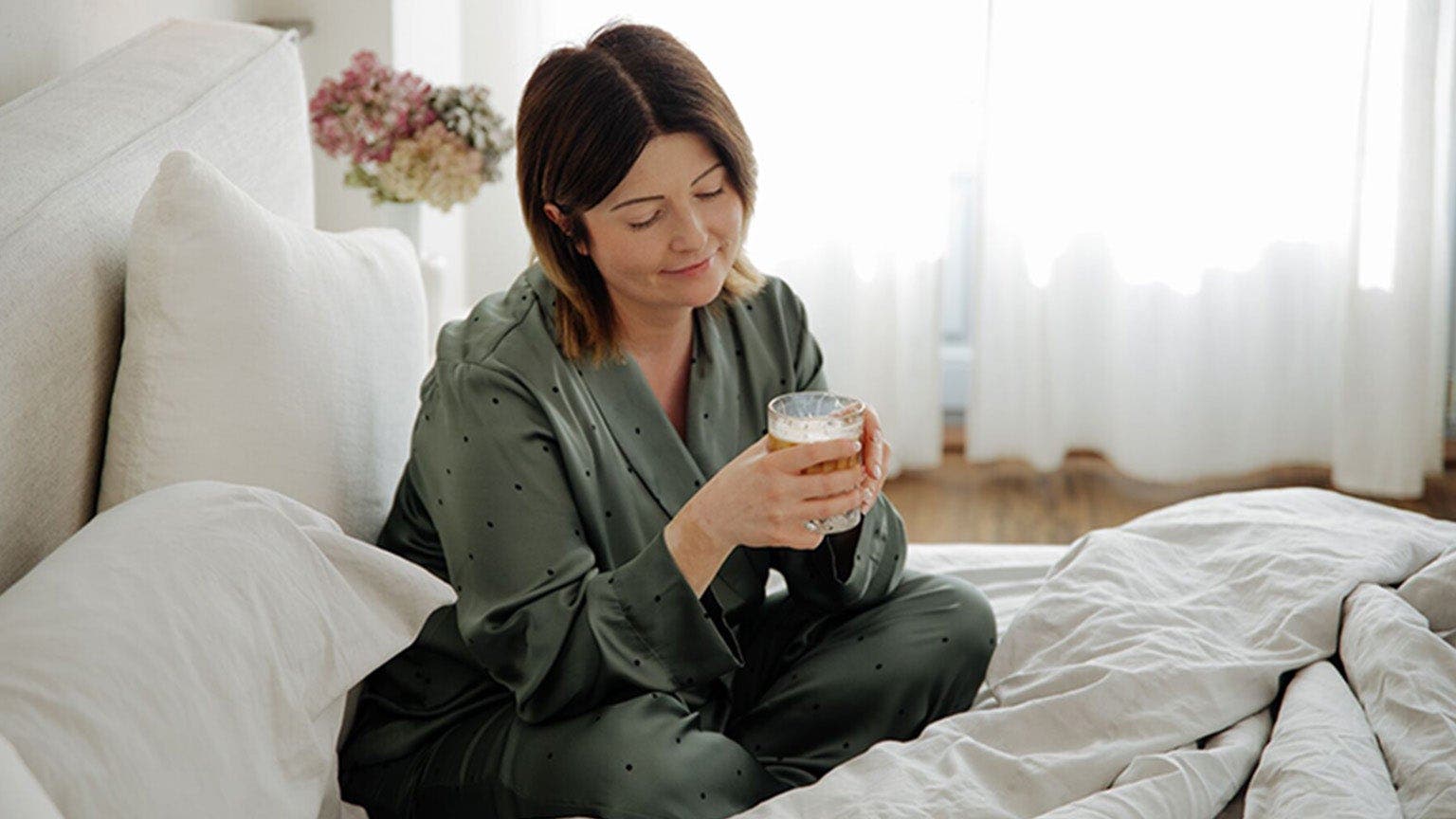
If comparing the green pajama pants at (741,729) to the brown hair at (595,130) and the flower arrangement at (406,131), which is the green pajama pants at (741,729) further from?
the flower arrangement at (406,131)

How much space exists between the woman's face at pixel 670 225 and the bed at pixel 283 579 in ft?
0.94

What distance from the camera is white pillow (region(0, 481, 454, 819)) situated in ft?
3.55

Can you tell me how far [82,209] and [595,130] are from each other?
0.53m

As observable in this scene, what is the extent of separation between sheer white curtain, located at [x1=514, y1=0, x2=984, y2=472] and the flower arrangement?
947 millimetres

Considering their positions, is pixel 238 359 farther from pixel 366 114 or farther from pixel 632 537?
pixel 366 114

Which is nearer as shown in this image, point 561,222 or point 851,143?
point 561,222

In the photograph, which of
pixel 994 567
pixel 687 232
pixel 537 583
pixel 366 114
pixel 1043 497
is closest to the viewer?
pixel 537 583

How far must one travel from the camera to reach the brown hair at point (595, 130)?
1.77m

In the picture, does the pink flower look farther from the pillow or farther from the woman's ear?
the pillow

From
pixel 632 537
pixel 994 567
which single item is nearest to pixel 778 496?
pixel 632 537

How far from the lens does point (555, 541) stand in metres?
1.70

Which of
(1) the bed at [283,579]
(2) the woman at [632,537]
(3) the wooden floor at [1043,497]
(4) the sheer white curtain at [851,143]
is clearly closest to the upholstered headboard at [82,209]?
(1) the bed at [283,579]

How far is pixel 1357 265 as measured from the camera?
3.64 metres

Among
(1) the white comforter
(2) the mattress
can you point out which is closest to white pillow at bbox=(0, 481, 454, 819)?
(1) the white comforter
